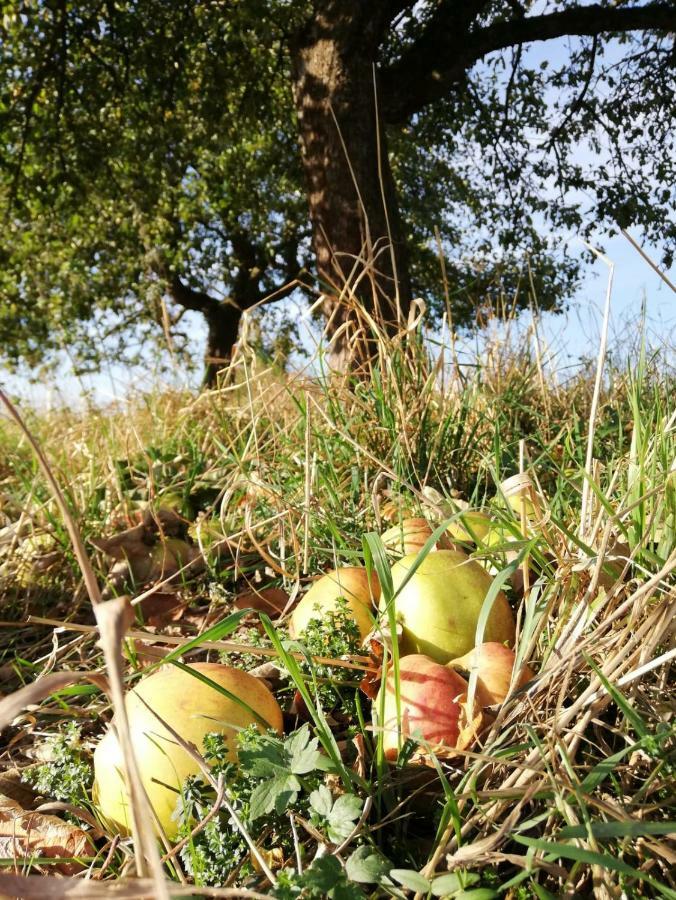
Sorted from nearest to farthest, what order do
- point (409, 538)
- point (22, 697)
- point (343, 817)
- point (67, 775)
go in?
1. point (22, 697)
2. point (343, 817)
3. point (67, 775)
4. point (409, 538)

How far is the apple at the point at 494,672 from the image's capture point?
109cm

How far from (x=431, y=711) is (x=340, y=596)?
0.33 m

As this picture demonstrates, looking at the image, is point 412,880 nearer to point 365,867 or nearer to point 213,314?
point 365,867

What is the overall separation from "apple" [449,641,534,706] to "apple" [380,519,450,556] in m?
0.39

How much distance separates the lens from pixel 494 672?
111 cm

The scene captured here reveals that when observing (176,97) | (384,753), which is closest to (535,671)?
(384,753)

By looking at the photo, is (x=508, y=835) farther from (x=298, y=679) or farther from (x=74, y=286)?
(x=74, y=286)

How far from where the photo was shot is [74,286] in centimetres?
1293

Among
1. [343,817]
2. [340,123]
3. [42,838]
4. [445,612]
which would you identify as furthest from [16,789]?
[340,123]

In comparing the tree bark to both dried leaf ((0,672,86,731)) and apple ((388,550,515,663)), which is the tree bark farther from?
dried leaf ((0,672,86,731))

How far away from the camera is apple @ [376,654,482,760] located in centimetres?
104

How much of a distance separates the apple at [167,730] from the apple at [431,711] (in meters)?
0.22

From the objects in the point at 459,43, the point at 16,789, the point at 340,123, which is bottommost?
the point at 16,789

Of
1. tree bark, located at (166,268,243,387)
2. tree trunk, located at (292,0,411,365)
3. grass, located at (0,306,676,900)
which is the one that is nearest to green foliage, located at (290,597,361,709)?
grass, located at (0,306,676,900)
